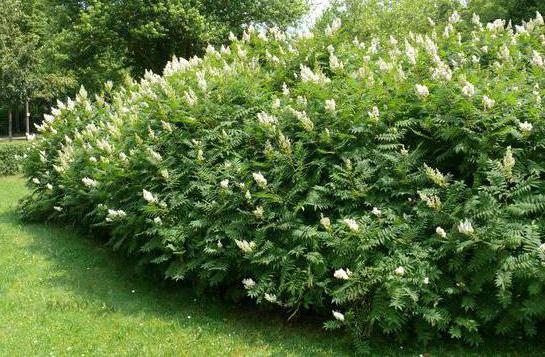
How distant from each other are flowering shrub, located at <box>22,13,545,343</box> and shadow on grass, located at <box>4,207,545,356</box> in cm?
20

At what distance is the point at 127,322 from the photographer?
5.62m

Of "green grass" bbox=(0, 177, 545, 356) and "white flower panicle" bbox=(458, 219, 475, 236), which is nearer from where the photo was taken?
"white flower panicle" bbox=(458, 219, 475, 236)

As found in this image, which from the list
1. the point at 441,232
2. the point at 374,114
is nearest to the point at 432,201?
the point at 441,232

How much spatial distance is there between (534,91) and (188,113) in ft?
11.8

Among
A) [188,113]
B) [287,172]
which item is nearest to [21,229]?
[188,113]

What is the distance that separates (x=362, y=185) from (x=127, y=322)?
2.82 metres

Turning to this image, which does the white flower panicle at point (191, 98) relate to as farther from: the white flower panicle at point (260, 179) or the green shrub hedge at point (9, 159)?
the green shrub hedge at point (9, 159)

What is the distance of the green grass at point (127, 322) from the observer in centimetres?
492

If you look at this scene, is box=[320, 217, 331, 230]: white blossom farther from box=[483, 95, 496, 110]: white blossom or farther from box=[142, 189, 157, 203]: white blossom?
box=[142, 189, 157, 203]: white blossom

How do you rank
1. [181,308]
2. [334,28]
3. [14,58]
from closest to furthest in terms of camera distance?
1. [181,308]
2. [334,28]
3. [14,58]

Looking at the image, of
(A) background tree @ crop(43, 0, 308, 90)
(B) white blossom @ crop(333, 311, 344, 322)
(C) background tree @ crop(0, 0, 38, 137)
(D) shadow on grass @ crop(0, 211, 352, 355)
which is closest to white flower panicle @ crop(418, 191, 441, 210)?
(B) white blossom @ crop(333, 311, 344, 322)

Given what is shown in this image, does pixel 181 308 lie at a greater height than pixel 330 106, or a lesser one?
lesser

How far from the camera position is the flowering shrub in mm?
4398

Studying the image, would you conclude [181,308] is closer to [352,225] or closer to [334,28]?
[352,225]
